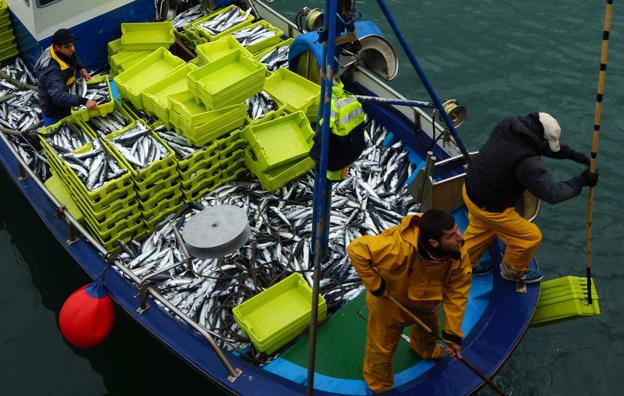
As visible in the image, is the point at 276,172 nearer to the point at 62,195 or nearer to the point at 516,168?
the point at 62,195

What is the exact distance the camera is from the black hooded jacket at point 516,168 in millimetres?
5969

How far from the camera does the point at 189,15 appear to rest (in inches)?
426

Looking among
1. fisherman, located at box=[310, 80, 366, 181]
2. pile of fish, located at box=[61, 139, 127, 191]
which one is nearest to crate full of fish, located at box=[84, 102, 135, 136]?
pile of fish, located at box=[61, 139, 127, 191]

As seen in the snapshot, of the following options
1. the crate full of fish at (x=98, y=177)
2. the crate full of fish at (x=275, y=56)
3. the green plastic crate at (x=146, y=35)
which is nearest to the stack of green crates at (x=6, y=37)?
the green plastic crate at (x=146, y=35)

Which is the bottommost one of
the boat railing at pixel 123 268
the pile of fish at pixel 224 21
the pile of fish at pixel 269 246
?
the pile of fish at pixel 269 246

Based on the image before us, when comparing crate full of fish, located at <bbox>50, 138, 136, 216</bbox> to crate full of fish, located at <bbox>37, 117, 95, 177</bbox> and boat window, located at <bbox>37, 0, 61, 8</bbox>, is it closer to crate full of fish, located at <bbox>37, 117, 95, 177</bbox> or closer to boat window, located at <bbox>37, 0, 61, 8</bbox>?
crate full of fish, located at <bbox>37, 117, 95, 177</bbox>

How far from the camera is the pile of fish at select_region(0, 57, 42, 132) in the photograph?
29.9 feet

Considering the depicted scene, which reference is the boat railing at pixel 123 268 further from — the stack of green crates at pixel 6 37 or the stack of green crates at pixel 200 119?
the stack of green crates at pixel 6 37

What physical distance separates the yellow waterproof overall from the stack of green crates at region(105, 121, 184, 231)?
347cm

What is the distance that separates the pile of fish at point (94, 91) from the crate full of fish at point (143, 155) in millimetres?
1243

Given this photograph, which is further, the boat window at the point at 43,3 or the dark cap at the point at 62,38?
the boat window at the point at 43,3

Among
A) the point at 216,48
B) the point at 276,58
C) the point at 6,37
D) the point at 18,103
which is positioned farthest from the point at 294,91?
the point at 6,37

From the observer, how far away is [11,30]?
32.7 ft

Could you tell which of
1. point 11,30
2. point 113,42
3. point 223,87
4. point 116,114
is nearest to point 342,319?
point 223,87
